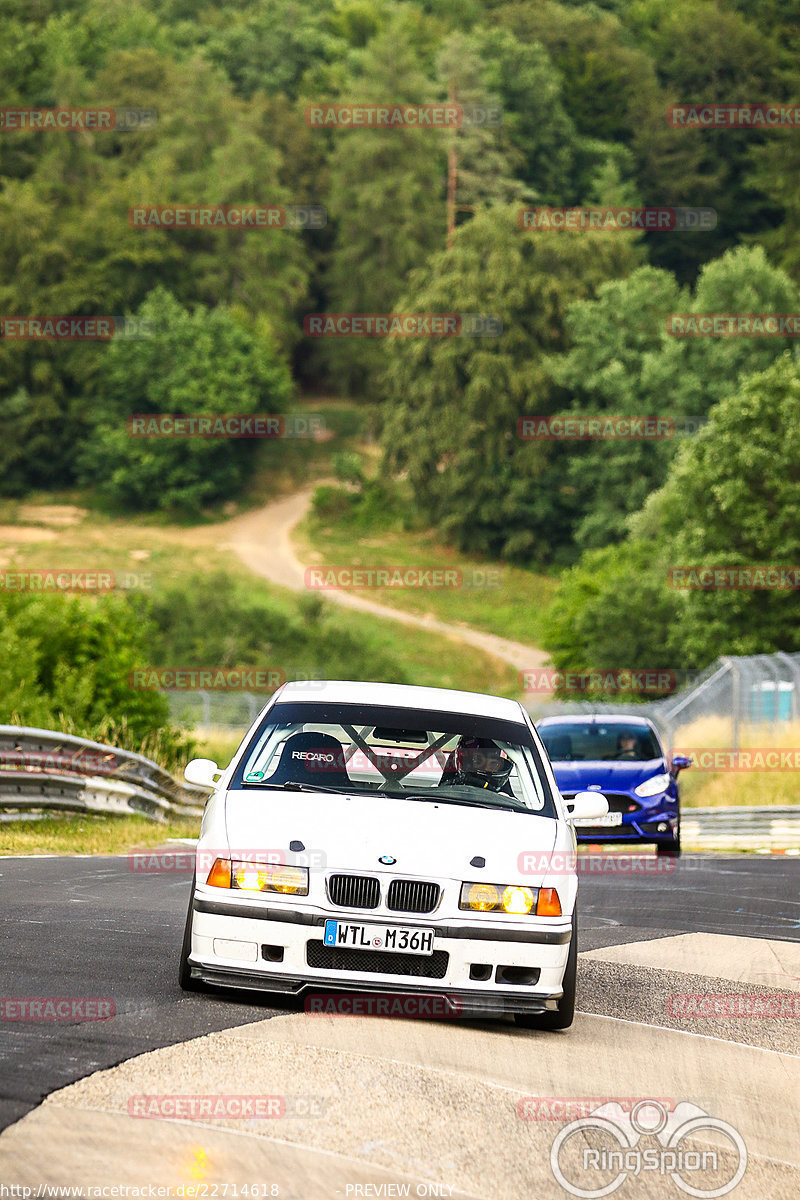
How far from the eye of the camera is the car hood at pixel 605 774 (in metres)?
19.2

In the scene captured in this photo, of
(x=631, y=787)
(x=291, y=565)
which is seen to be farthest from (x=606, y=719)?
(x=291, y=565)

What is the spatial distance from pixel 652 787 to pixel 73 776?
6.24 metres

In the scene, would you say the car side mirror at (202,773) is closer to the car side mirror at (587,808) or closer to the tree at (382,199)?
the car side mirror at (587,808)

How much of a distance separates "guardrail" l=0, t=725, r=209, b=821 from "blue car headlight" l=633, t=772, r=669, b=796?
19.5 ft

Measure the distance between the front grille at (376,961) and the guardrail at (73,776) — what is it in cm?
984

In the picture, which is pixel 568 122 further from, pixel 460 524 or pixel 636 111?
pixel 460 524

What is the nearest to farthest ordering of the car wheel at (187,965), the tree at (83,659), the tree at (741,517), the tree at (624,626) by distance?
the car wheel at (187,965), the tree at (83,659), the tree at (741,517), the tree at (624,626)

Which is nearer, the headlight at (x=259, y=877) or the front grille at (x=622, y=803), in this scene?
the headlight at (x=259, y=877)

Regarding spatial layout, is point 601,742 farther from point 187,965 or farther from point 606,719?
point 187,965

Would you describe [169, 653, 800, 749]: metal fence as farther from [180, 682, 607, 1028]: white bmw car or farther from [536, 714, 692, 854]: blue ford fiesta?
[180, 682, 607, 1028]: white bmw car

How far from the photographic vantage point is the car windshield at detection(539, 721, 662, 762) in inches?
789

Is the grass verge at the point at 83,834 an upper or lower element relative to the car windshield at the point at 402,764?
lower

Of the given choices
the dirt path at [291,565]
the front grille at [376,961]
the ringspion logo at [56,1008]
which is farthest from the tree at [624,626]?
the ringspion logo at [56,1008]

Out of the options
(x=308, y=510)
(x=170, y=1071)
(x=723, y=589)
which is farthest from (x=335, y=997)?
(x=308, y=510)
